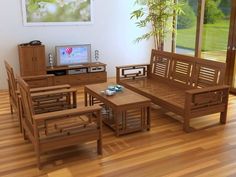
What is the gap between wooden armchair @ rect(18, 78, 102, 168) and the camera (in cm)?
288

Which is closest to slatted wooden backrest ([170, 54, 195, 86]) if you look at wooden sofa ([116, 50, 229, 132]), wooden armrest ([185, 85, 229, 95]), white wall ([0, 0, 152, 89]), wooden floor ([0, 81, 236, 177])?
wooden sofa ([116, 50, 229, 132])

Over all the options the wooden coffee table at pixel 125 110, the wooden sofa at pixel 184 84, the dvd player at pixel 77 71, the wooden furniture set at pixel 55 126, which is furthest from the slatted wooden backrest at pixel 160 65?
the wooden furniture set at pixel 55 126

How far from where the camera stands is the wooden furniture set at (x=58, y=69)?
5.63 meters

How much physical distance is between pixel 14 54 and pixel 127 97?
10.1ft

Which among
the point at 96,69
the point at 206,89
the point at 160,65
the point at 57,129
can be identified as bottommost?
the point at 57,129

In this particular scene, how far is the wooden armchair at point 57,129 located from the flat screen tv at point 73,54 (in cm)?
293

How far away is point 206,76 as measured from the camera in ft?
13.8

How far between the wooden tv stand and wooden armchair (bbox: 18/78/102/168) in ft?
9.03

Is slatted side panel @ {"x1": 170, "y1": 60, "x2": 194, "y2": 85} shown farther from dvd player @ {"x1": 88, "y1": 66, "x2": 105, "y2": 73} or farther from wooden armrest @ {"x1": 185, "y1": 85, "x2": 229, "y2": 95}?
dvd player @ {"x1": 88, "y1": 66, "x2": 105, "y2": 73}

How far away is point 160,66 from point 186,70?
0.64 meters

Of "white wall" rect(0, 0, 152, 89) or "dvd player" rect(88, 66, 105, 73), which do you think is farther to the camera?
"dvd player" rect(88, 66, 105, 73)

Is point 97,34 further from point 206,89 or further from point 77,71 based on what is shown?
point 206,89

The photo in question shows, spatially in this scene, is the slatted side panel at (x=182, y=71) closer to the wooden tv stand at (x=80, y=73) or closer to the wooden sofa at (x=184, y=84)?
the wooden sofa at (x=184, y=84)

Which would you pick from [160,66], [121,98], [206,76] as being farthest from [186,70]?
[121,98]
